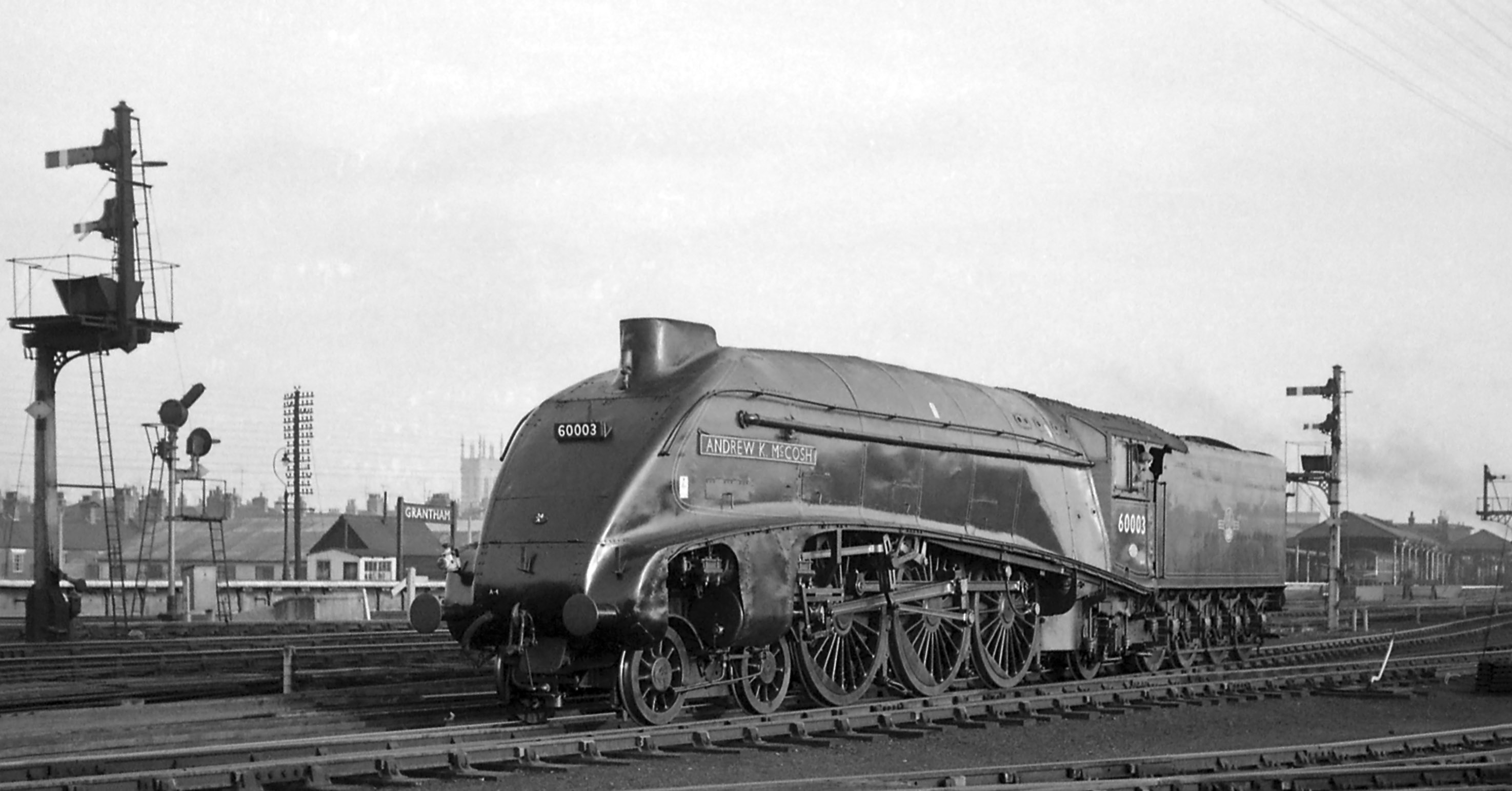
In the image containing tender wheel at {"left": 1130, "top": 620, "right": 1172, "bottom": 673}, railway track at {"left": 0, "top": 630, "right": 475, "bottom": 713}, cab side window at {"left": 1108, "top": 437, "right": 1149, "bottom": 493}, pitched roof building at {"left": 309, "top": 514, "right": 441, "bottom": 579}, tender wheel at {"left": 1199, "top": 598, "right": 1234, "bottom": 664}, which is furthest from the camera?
pitched roof building at {"left": 309, "top": 514, "right": 441, "bottom": 579}

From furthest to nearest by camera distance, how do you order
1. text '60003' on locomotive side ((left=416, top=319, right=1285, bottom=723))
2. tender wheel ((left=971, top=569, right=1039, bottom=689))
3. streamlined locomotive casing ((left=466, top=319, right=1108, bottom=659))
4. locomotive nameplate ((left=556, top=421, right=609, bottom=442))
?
1. tender wheel ((left=971, top=569, right=1039, bottom=689))
2. locomotive nameplate ((left=556, top=421, right=609, bottom=442))
3. text '60003' on locomotive side ((left=416, top=319, right=1285, bottom=723))
4. streamlined locomotive casing ((left=466, top=319, right=1108, bottom=659))

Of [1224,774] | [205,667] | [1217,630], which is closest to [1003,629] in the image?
[1217,630]

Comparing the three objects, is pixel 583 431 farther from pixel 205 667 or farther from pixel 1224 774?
pixel 205 667

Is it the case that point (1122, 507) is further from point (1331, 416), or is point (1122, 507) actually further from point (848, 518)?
point (1331, 416)

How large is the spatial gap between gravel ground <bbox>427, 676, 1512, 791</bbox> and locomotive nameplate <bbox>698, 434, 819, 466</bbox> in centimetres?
306

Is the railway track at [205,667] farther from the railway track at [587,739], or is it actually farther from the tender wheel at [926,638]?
the tender wheel at [926,638]

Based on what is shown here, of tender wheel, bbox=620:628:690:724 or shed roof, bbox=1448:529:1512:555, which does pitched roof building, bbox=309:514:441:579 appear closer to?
tender wheel, bbox=620:628:690:724

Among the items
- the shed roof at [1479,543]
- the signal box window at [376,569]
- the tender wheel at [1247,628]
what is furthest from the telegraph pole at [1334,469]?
the shed roof at [1479,543]

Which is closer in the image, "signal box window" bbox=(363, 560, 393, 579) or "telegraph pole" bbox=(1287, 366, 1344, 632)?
"telegraph pole" bbox=(1287, 366, 1344, 632)

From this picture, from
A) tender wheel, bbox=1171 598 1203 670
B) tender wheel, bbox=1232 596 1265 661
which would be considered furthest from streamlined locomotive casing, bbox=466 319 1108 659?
tender wheel, bbox=1232 596 1265 661

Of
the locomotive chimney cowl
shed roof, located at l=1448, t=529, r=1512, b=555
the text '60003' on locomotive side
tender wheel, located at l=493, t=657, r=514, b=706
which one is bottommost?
shed roof, located at l=1448, t=529, r=1512, b=555

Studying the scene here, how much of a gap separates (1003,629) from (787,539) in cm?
519

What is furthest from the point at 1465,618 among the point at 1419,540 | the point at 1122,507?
the point at 1419,540

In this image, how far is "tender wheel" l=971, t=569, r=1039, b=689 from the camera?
19.6 meters
